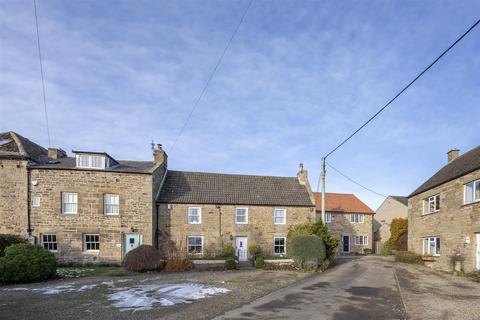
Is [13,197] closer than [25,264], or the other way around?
[25,264]

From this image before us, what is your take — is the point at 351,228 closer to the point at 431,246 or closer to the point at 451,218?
the point at 431,246

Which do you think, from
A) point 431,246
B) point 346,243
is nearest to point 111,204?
point 431,246

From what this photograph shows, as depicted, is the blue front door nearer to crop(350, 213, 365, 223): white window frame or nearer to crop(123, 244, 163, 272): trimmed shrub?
crop(350, 213, 365, 223): white window frame

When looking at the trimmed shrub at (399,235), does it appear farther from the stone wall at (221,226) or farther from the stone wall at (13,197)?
the stone wall at (13,197)

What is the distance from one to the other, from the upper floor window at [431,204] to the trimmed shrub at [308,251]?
31.5 ft

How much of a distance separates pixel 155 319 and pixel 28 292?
7105 millimetres

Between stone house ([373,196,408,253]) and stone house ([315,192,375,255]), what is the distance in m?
3.65

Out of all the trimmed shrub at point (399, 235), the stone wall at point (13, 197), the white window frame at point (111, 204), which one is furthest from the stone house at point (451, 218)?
the stone wall at point (13, 197)

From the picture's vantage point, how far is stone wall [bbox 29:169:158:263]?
2258 centimetres

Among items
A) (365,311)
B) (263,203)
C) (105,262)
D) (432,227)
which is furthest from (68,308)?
(432,227)

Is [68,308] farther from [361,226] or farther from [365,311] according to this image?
[361,226]

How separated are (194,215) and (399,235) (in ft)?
77.7

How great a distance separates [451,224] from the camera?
2027 centimetres

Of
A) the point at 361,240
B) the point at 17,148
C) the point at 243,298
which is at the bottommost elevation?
the point at 361,240
